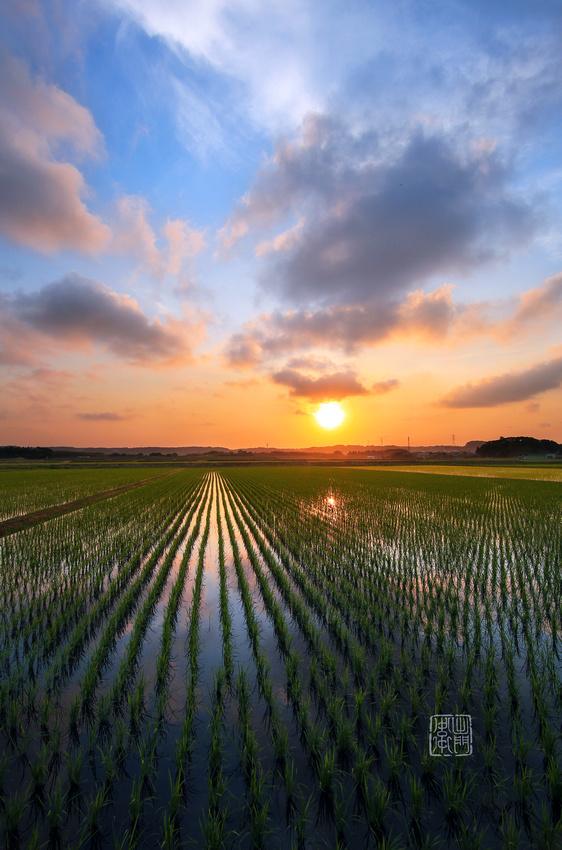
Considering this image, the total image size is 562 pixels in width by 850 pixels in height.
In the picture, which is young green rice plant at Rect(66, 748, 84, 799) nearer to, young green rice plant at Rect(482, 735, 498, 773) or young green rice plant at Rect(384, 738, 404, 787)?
young green rice plant at Rect(384, 738, 404, 787)

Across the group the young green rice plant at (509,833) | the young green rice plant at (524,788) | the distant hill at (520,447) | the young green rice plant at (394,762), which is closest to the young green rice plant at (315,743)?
the young green rice plant at (394,762)

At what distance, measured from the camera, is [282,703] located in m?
3.96

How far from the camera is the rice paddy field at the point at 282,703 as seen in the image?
8.78 feet

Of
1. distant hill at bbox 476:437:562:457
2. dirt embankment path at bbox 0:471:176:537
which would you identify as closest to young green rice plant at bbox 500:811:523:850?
dirt embankment path at bbox 0:471:176:537

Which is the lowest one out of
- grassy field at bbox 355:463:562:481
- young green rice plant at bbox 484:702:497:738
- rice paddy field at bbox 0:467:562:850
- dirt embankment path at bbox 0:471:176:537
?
grassy field at bbox 355:463:562:481

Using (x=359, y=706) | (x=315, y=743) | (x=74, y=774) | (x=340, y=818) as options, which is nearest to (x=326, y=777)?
(x=340, y=818)

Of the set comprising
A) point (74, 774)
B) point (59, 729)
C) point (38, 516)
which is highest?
point (74, 774)

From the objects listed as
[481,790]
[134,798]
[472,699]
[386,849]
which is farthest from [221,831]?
[472,699]

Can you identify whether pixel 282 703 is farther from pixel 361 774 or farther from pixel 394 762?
pixel 394 762

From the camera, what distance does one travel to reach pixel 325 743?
340 centimetres

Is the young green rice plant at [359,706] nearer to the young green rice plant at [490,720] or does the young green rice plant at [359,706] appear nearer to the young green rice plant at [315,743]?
the young green rice plant at [315,743]

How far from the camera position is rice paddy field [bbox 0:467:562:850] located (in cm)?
268

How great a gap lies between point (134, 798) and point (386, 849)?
5.93ft

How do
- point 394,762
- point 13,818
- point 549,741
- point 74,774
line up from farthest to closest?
point 549,741
point 394,762
point 74,774
point 13,818
